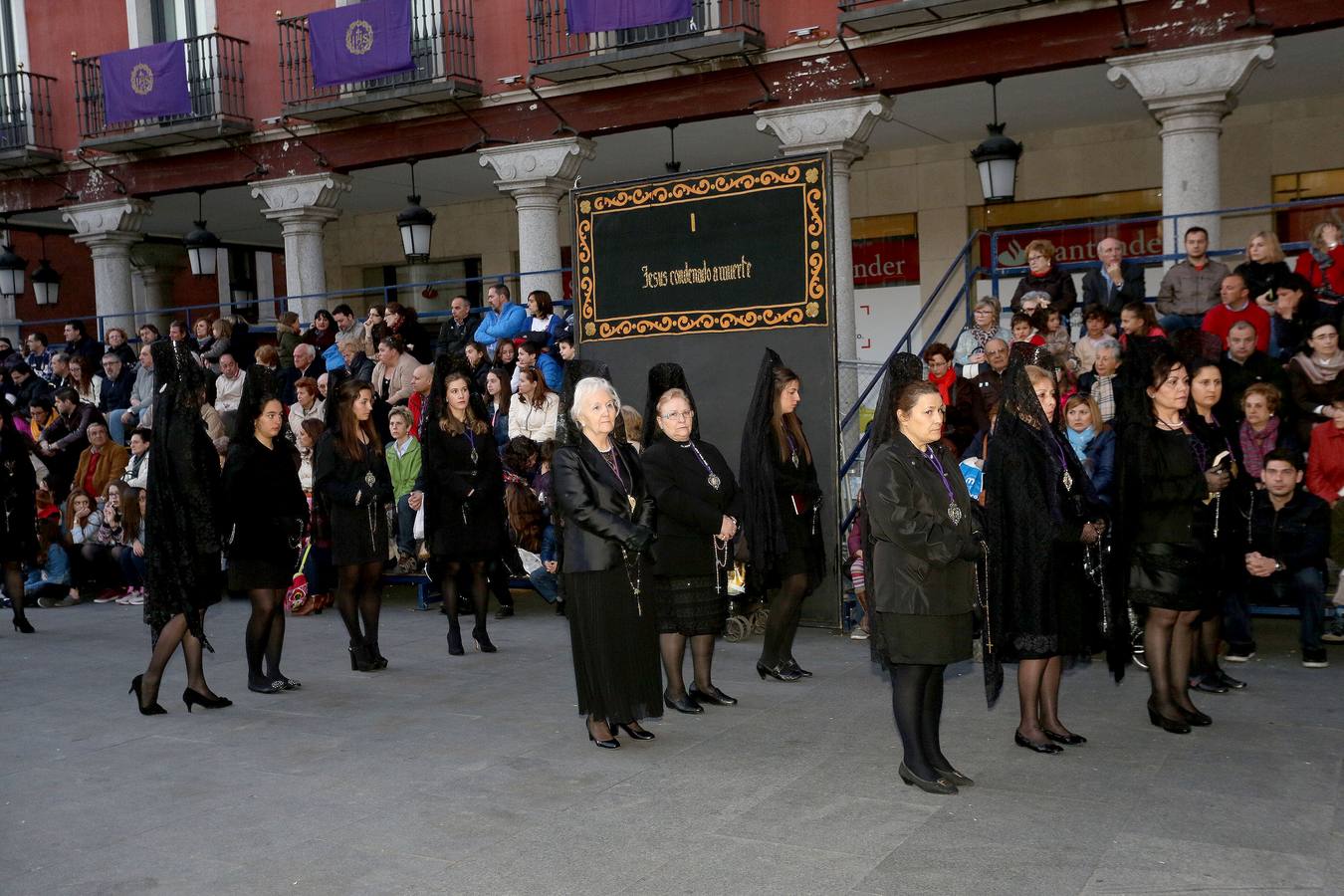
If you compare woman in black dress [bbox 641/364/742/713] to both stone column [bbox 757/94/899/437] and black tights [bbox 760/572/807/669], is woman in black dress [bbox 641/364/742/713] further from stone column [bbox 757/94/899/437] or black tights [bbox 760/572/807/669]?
stone column [bbox 757/94/899/437]

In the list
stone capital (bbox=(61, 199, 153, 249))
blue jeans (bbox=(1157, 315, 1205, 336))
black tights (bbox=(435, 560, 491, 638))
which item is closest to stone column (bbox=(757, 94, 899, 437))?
blue jeans (bbox=(1157, 315, 1205, 336))

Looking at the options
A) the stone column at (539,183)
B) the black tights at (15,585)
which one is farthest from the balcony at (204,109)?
the black tights at (15,585)

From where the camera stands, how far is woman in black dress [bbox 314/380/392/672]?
7996mm

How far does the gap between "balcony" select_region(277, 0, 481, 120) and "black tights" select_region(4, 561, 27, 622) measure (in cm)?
856

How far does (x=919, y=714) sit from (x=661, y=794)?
1164 millimetres

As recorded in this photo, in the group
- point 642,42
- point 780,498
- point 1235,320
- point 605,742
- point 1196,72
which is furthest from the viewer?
point 642,42

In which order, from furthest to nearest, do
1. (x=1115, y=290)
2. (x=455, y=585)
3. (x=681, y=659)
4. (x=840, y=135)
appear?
(x=840, y=135), (x=1115, y=290), (x=455, y=585), (x=681, y=659)

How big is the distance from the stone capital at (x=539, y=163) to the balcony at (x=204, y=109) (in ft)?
14.4

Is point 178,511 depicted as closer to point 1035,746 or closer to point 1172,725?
point 1035,746

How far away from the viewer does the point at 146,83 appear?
18438 mm

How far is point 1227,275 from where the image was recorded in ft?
33.5

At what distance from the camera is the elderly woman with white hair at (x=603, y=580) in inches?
238

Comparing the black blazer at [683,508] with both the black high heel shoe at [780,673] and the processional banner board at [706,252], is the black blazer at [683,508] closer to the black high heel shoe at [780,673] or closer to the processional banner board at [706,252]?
the black high heel shoe at [780,673]

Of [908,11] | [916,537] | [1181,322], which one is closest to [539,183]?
[908,11]
